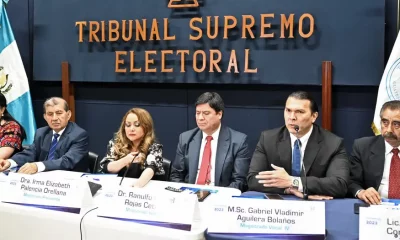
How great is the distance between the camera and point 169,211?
6.89ft

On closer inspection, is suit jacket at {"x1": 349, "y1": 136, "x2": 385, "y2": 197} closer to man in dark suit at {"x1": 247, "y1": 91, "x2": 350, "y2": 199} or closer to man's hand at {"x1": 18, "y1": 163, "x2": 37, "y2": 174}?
man in dark suit at {"x1": 247, "y1": 91, "x2": 350, "y2": 199}

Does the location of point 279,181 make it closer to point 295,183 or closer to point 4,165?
point 295,183

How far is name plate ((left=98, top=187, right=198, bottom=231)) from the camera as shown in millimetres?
2072

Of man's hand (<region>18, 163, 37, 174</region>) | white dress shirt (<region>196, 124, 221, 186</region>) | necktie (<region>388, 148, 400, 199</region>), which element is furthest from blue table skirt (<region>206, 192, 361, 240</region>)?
man's hand (<region>18, 163, 37, 174</region>)

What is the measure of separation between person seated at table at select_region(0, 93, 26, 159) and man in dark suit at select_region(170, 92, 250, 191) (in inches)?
50.1

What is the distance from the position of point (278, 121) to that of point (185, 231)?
239 cm

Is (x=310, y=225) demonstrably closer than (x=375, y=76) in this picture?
Yes

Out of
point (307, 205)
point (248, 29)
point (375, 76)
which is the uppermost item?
point (248, 29)

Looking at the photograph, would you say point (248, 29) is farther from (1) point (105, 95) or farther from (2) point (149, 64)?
(1) point (105, 95)

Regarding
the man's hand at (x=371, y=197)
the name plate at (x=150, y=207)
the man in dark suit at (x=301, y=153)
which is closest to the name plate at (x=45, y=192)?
the name plate at (x=150, y=207)

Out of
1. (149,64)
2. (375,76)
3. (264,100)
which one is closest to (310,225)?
(375,76)

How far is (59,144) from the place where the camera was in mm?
3574

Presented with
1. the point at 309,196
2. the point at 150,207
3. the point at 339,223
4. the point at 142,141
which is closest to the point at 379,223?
the point at 339,223

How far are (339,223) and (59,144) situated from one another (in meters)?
2.19
